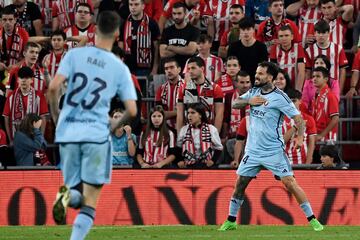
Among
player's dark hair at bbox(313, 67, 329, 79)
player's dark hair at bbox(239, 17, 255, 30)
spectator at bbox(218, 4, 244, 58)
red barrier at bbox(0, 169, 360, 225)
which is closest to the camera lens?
red barrier at bbox(0, 169, 360, 225)

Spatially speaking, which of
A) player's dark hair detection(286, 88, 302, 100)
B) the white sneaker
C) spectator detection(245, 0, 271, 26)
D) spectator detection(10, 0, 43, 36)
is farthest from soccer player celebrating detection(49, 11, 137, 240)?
spectator detection(10, 0, 43, 36)

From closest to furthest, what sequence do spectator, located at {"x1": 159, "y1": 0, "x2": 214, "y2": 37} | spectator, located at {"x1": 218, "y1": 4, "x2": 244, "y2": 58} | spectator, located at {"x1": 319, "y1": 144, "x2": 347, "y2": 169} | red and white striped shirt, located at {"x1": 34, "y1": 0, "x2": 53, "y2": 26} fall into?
1. spectator, located at {"x1": 319, "y1": 144, "x2": 347, "y2": 169}
2. spectator, located at {"x1": 218, "y1": 4, "x2": 244, "y2": 58}
3. spectator, located at {"x1": 159, "y1": 0, "x2": 214, "y2": 37}
4. red and white striped shirt, located at {"x1": 34, "y1": 0, "x2": 53, "y2": 26}

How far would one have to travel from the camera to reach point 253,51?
18656 millimetres

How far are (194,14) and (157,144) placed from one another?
3.17 m

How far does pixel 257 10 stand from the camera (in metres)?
20.2

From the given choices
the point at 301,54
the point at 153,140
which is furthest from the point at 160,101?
the point at 301,54

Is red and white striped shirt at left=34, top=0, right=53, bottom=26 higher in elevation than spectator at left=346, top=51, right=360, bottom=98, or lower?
higher

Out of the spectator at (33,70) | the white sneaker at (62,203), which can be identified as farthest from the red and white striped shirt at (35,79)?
the white sneaker at (62,203)

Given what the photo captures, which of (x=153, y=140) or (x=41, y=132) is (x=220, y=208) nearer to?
(x=153, y=140)

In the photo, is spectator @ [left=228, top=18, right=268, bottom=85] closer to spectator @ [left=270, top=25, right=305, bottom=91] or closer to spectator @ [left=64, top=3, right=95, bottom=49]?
spectator @ [left=270, top=25, right=305, bottom=91]

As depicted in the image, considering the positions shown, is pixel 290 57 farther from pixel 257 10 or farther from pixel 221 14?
pixel 221 14

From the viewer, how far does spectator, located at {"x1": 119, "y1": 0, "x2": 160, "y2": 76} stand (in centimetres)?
1956

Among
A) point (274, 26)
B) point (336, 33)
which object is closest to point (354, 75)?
point (336, 33)

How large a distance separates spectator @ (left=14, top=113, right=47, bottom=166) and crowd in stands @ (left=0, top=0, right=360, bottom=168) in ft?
0.05
